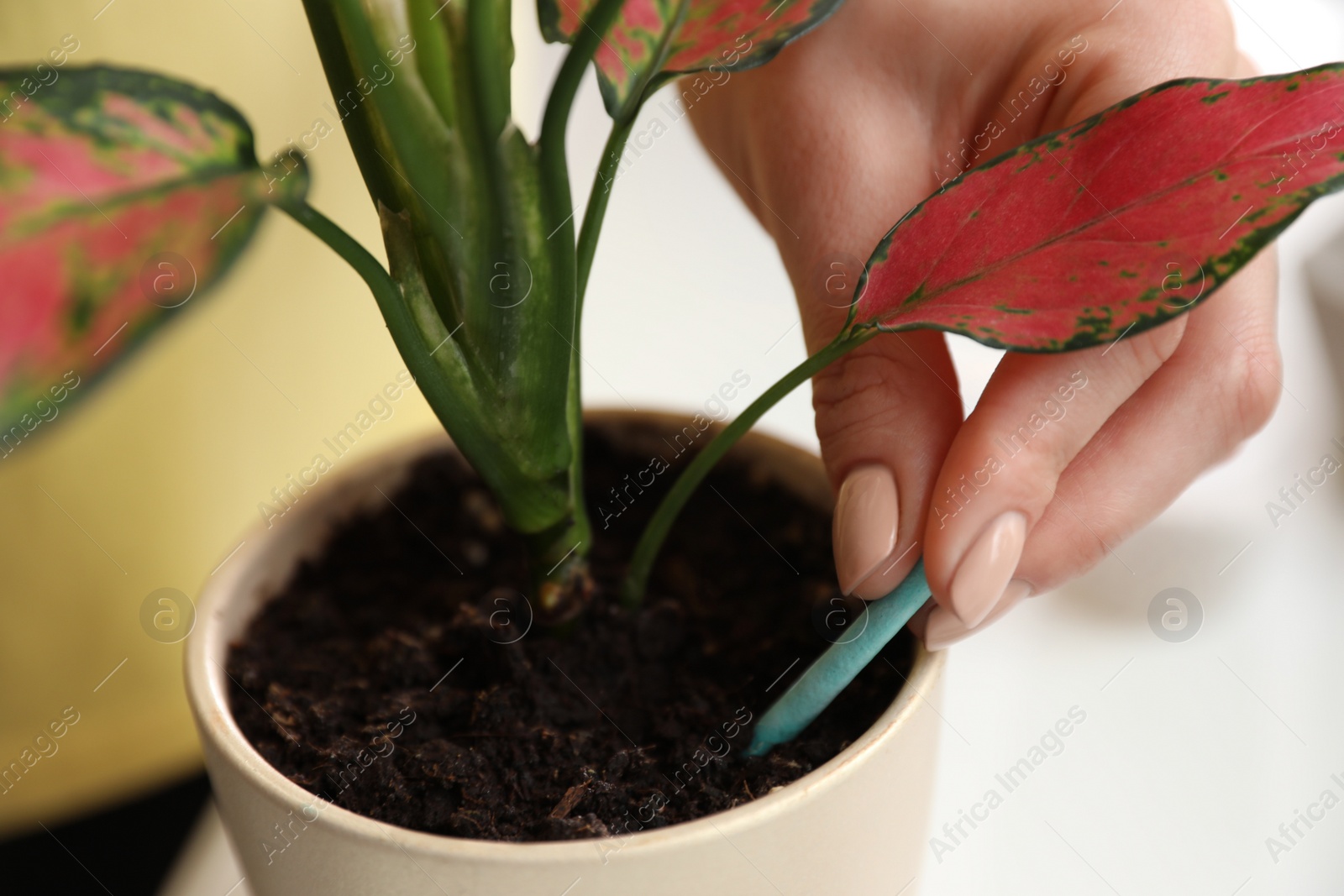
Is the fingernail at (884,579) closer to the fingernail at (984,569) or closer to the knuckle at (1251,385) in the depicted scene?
the fingernail at (984,569)

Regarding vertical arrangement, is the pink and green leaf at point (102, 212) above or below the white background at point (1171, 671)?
above

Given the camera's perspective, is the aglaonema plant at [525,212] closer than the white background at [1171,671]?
Yes

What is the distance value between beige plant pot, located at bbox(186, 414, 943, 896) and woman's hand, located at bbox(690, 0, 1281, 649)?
0.06 meters

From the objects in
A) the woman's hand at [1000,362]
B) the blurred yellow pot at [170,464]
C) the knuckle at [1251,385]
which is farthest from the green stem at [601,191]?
the blurred yellow pot at [170,464]

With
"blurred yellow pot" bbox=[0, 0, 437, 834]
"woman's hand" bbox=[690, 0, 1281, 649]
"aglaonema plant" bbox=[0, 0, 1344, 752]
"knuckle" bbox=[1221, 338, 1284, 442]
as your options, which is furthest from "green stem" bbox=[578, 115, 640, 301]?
"blurred yellow pot" bbox=[0, 0, 437, 834]

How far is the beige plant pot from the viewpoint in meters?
0.33

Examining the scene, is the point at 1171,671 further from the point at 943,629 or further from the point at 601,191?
the point at 601,191

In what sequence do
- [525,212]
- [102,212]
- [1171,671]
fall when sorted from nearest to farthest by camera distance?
[102,212] → [525,212] → [1171,671]

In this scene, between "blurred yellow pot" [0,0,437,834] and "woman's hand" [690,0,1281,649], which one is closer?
"woman's hand" [690,0,1281,649]

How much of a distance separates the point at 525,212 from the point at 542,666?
0.67ft

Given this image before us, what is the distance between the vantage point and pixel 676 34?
40 cm

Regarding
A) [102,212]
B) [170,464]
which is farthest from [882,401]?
[170,464]

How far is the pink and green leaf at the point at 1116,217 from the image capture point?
31 cm

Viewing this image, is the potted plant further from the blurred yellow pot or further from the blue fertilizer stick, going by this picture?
the blurred yellow pot
